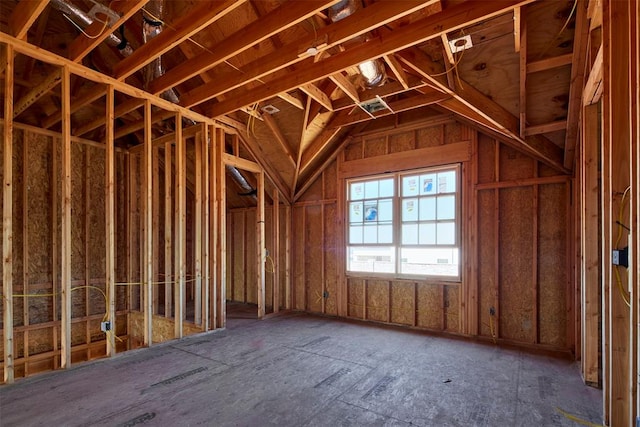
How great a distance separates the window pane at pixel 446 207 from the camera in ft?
15.7

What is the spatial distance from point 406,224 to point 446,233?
642mm

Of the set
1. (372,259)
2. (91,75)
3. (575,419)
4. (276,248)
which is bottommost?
(575,419)

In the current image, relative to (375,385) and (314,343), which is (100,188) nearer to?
(314,343)

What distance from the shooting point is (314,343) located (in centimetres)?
425

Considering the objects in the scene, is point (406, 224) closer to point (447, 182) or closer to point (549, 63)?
point (447, 182)

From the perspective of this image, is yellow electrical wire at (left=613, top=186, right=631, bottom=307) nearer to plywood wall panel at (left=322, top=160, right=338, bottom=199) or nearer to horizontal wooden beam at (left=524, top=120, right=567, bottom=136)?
horizontal wooden beam at (left=524, top=120, right=567, bottom=136)

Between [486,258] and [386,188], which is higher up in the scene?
[386,188]

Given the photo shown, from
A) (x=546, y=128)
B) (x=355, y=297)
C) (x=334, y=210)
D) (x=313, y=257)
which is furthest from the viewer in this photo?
(x=313, y=257)

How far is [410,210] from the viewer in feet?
16.9

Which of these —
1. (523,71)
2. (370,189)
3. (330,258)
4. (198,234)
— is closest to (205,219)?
(198,234)

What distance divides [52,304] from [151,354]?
104 inches

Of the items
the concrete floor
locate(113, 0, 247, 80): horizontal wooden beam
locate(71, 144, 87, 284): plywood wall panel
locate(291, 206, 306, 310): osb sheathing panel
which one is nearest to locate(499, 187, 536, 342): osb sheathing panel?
the concrete floor

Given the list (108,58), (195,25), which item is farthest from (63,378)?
(108,58)

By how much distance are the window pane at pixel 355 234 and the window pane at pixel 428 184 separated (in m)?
1.31
